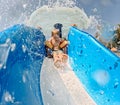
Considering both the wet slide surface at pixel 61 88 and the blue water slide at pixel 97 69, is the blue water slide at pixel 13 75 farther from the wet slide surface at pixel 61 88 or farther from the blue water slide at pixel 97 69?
the blue water slide at pixel 97 69

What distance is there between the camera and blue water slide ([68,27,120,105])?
353cm

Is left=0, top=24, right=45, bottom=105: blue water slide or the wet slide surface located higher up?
left=0, top=24, right=45, bottom=105: blue water slide

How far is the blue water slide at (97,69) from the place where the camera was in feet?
11.6

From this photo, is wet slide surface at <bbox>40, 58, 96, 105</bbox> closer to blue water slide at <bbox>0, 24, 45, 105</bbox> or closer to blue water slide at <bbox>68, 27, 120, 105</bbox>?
blue water slide at <bbox>68, 27, 120, 105</bbox>

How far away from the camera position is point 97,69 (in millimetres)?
4078

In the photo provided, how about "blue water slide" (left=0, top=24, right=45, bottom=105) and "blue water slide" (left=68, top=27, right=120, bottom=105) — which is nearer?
"blue water slide" (left=0, top=24, right=45, bottom=105)

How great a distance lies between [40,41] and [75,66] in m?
0.79

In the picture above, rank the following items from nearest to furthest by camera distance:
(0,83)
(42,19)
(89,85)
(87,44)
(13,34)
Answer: (0,83) < (13,34) < (89,85) < (87,44) < (42,19)

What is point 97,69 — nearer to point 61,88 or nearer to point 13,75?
point 61,88

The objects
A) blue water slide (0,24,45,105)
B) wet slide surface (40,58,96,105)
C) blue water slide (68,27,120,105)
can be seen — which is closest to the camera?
blue water slide (0,24,45,105)

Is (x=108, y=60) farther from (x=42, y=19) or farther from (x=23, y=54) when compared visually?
(x=42, y=19)

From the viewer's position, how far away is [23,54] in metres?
3.38

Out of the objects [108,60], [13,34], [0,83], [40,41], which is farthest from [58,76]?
[0,83]

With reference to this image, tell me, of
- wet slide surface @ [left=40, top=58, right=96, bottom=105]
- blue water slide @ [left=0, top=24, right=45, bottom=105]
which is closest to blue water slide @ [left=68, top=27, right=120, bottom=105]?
wet slide surface @ [left=40, top=58, right=96, bottom=105]
